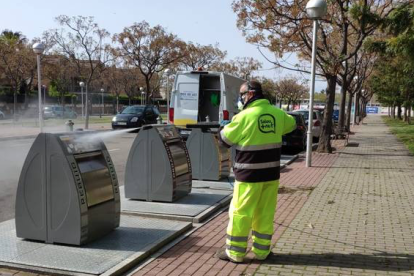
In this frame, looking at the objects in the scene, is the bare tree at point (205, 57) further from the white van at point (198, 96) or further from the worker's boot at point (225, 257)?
the worker's boot at point (225, 257)

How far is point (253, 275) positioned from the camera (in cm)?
416

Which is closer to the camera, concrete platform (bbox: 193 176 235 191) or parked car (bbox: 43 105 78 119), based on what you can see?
concrete platform (bbox: 193 176 235 191)

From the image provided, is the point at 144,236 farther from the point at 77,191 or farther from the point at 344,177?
the point at 344,177

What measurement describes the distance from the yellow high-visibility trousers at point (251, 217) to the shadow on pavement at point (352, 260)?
23cm

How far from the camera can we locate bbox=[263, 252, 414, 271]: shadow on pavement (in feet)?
Answer: 14.5

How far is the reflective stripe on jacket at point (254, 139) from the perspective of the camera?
14.5 feet

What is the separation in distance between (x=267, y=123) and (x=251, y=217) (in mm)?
977

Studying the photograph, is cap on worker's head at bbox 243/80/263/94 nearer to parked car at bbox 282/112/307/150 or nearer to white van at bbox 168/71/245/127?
white van at bbox 168/71/245/127

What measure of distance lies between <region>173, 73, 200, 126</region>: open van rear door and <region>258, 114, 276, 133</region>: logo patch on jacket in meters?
9.93

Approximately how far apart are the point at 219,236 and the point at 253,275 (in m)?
1.26

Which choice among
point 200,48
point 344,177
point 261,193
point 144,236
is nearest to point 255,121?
point 261,193

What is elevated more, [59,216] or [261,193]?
[261,193]

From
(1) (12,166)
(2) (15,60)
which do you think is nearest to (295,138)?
(1) (12,166)

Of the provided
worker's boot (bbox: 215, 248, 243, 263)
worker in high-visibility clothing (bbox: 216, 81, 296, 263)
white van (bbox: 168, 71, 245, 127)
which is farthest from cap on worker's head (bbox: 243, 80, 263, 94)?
white van (bbox: 168, 71, 245, 127)
